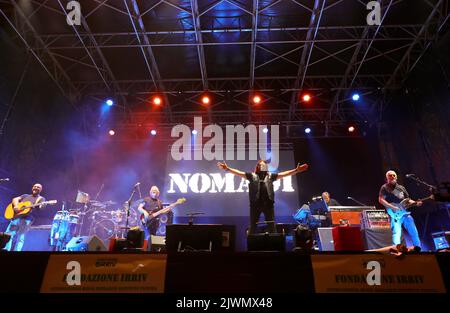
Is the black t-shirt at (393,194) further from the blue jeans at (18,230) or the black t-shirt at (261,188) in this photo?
the blue jeans at (18,230)

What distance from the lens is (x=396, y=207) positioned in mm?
6285

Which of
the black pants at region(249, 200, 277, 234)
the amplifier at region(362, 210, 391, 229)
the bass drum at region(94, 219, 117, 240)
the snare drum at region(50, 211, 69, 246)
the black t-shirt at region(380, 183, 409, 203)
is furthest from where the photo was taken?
the bass drum at region(94, 219, 117, 240)

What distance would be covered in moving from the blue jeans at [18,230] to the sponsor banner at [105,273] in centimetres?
526

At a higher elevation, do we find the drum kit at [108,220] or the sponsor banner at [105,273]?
the drum kit at [108,220]

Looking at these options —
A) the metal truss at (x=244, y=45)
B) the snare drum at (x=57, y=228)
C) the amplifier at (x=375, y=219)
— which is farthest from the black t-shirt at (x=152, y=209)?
the amplifier at (x=375, y=219)

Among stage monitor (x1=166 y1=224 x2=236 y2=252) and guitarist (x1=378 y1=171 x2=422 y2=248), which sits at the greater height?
guitarist (x1=378 y1=171 x2=422 y2=248)

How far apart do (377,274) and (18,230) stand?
7.41m

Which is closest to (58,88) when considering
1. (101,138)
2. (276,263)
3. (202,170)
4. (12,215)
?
(101,138)

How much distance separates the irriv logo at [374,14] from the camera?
777 centimetres

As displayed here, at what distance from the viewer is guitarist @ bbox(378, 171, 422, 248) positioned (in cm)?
621

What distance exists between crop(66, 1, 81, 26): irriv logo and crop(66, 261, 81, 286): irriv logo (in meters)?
7.46

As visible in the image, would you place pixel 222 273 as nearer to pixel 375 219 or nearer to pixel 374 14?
pixel 375 219

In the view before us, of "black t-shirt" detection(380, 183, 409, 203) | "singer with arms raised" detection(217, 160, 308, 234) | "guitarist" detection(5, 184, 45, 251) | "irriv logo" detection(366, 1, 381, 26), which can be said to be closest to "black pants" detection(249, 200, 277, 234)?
"singer with arms raised" detection(217, 160, 308, 234)

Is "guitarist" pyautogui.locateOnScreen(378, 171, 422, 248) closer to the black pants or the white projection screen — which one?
the black pants
